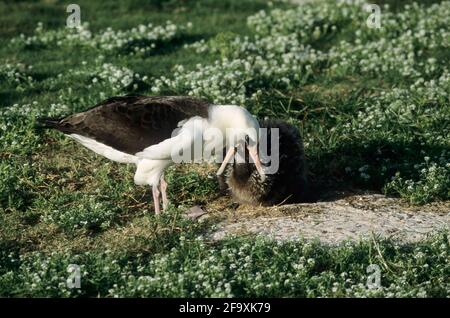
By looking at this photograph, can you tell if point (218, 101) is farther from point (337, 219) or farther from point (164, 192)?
point (337, 219)

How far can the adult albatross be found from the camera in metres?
8.68

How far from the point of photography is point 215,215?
8.92m

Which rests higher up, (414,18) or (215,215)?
(414,18)

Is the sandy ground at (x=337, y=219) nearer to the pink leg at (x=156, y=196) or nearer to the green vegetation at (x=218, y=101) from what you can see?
the green vegetation at (x=218, y=101)

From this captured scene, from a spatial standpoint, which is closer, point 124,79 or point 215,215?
point 215,215

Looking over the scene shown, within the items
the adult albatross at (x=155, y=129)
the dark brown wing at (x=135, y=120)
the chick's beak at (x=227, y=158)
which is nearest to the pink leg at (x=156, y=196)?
the adult albatross at (x=155, y=129)

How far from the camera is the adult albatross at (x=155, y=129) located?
8.68m

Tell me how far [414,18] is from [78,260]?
8.03 metres

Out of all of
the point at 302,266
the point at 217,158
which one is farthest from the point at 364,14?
the point at 302,266

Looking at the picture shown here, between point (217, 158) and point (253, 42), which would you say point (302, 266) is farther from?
point (253, 42)

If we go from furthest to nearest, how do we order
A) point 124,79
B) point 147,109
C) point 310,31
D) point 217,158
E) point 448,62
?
point 310,31
point 448,62
point 124,79
point 217,158
point 147,109

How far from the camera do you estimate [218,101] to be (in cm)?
1094

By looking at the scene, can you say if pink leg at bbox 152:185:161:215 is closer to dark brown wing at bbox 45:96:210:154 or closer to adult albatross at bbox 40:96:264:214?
adult albatross at bbox 40:96:264:214
